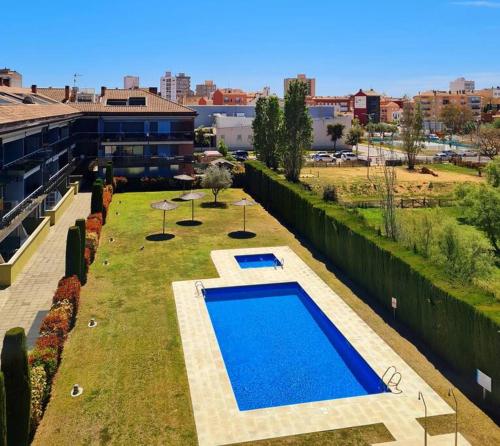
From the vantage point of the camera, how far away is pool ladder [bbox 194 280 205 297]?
80.4 ft

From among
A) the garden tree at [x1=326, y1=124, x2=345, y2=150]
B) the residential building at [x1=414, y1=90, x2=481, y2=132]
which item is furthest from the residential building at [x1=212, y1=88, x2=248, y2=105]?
the residential building at [x1=414, y1=90, x2=481, y2=132]

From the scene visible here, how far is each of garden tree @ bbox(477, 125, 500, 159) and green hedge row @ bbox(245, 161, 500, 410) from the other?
7108 centimetres

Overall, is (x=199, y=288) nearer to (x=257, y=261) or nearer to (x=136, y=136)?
(x=257, y=261)

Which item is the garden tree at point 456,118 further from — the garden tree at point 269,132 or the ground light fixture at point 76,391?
the ground light fixture at point 76,391

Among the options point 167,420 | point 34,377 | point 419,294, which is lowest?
Result: point 167,420

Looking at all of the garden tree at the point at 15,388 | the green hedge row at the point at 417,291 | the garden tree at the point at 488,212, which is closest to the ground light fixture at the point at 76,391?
the garden tree at the point at 15,388

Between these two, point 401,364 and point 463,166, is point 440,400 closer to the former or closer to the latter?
point 401,364

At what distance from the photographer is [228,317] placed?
22.6 meters

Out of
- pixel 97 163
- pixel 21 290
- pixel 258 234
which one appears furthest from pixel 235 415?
pixel 97 163

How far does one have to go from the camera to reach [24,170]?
3266 centimetres

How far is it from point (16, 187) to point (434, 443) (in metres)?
30.7

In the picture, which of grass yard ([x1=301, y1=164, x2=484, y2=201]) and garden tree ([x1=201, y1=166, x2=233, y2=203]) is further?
grass yard ([x1=301, y1=164, x2=484, y2=201])

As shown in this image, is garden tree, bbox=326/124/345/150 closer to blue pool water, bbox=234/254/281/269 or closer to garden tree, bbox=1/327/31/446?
blue pool water, bbox=234/254/281/269

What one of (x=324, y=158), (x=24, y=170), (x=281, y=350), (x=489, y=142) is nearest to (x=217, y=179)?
(x=24, y=170)
